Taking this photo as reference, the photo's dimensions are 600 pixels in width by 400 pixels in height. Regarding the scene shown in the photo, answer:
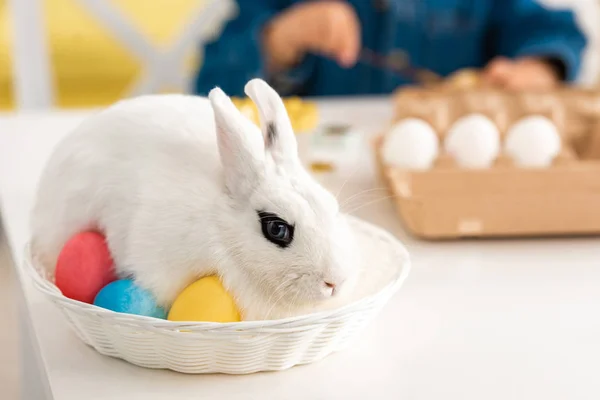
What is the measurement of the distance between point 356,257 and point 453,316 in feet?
0.53

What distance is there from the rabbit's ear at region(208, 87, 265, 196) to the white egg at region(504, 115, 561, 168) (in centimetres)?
54

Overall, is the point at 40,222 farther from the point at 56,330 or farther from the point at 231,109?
the point at 231,109

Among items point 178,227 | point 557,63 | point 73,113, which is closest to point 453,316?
point 178,227

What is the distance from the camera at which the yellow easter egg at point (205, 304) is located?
2.10 feet

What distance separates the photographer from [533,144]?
1.09 m

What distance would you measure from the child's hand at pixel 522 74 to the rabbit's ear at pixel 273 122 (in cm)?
87

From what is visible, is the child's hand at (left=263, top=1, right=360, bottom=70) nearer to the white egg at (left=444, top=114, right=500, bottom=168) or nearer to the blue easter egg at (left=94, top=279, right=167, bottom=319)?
the white egg at (left=444, top=114, right=500, bottom=168)

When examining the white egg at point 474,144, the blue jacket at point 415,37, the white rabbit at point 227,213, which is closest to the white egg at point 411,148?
the white egg at point 474,144

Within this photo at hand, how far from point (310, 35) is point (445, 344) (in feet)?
3.46

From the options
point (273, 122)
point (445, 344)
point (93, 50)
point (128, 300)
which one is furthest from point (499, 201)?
point (93, 50)

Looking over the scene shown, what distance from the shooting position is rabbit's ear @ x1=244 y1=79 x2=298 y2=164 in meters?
0.68

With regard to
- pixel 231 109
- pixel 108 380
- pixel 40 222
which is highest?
pixel 231 109

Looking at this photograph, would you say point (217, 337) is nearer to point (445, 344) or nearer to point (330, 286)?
point (330, 286)

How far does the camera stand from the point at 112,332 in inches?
25.8
